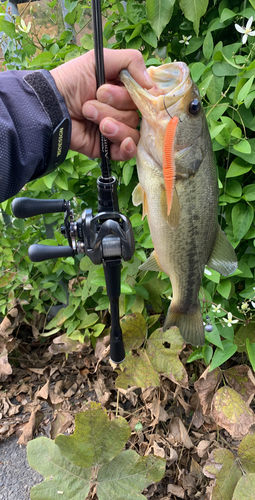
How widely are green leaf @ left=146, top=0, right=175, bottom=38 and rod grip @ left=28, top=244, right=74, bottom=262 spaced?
1094 millimetres

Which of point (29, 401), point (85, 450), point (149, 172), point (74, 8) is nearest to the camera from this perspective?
point (149, 172)

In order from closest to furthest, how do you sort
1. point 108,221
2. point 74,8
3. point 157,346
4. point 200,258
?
point 108,221, point 200,258, point 74,8, point 157,346

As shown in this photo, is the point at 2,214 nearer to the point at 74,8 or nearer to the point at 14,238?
the point at 14,238

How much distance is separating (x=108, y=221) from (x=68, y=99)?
66 cm

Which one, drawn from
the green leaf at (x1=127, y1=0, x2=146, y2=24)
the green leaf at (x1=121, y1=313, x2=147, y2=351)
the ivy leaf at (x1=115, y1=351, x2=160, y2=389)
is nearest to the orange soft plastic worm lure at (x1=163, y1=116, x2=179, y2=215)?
the green leaf at (x1=127, y1=0, x2=146, y2=24)

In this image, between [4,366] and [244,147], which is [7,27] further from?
[4,366]

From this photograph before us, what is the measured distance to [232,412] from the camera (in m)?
1.80

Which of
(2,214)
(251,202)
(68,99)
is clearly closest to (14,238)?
(2,214)

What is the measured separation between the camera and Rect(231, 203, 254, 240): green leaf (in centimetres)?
173

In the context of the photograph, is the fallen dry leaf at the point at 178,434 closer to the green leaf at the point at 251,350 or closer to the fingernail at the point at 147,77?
the green leaf at the point at 251,350

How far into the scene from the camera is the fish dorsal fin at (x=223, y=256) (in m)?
1.39

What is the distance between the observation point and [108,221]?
1125 millimetres

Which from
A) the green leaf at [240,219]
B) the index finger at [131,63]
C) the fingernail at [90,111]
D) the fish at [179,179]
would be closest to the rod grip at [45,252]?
the fish at [179,179]

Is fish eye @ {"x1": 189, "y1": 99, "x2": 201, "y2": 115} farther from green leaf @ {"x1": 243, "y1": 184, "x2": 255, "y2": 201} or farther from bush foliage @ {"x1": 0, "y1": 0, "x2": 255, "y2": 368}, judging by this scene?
green leaf @ {"x1": 243, "y1": 184, "x2": 255, "y2": 201}
